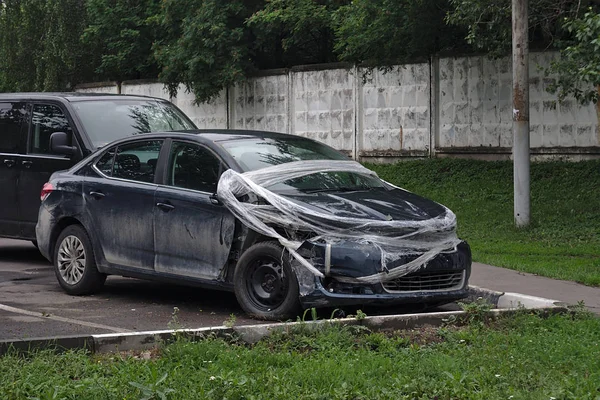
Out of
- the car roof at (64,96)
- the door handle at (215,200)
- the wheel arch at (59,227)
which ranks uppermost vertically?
the car roof at (64,96)

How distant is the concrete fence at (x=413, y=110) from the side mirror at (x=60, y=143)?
8463 mm

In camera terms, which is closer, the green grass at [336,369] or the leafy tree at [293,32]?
the green grass at [336,369]

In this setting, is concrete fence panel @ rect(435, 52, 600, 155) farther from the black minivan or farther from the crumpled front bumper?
the crumpled front bumper

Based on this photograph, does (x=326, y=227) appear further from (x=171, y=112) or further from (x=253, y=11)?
(x=253, y=11)

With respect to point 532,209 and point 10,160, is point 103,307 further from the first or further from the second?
point 532,209

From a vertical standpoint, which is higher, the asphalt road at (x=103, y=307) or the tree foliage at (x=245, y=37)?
the tree foliage at (x=245, y=37)

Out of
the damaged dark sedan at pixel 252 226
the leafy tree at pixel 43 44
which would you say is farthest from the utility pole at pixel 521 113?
the leafy tree at pixel 43 44

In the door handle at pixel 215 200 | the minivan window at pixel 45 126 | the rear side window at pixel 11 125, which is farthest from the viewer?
the rear side window at pixel 11 125

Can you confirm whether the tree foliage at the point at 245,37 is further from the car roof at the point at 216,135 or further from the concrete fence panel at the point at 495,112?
the car roof at the point at 216,135

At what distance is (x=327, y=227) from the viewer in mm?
8461

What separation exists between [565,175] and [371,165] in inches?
205

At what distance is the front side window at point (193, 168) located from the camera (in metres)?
9.34

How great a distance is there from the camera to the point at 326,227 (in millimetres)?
8461

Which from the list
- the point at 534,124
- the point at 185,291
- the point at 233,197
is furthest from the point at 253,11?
the point at 233,197
